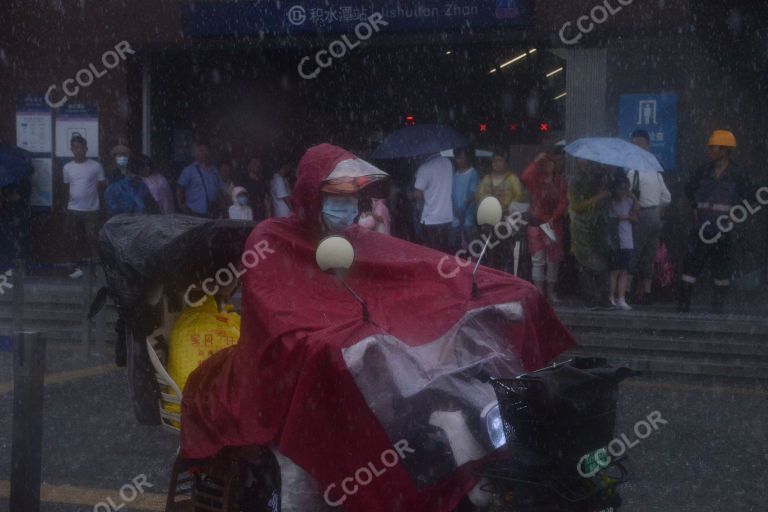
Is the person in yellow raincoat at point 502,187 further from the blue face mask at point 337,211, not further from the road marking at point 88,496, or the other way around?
the blue face mask at point 337,211

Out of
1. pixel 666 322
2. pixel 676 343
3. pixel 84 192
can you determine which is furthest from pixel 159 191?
pixel 676 343

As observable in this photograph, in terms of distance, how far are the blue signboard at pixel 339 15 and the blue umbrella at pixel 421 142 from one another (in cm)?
151

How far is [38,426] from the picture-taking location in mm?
4773

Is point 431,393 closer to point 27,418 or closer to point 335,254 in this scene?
point 335,254

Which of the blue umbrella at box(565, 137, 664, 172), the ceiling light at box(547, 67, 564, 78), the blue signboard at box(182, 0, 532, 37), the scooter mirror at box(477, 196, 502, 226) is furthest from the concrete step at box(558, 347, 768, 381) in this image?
the ceiling light at box(547, 67, 564, 78)

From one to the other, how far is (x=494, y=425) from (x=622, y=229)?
825 cm

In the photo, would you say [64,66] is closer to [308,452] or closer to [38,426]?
[38,426]

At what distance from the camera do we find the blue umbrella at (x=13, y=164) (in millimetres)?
13719

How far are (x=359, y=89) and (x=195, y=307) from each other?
1570cm

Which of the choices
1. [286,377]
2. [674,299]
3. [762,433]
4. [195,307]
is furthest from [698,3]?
[286,377]

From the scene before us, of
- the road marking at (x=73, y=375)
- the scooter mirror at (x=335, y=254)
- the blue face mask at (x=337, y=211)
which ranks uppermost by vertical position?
the blue face mask at (x=337, y=211)

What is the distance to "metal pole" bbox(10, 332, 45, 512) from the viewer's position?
15.4ft

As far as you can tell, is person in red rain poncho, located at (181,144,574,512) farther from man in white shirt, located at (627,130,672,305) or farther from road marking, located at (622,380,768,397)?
man in white shirt, located at (627,130,672,305)

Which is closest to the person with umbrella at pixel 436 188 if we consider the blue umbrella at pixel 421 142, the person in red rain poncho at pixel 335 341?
the blue umbrella at pixel 421 142
